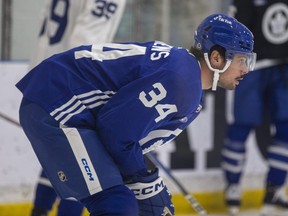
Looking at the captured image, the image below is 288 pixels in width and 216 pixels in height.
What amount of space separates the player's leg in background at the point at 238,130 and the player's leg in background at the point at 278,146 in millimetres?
95

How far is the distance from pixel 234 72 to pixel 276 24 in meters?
2.01

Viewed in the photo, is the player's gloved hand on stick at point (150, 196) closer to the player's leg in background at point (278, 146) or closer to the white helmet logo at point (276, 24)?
the player's leg in background at point (278, 146)

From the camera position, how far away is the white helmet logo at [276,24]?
4.32 meters

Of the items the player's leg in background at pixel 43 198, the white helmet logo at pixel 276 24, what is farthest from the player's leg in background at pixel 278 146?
the player's leg in background at pixel 43 198

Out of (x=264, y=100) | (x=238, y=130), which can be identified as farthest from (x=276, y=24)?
(x=238, y=130)

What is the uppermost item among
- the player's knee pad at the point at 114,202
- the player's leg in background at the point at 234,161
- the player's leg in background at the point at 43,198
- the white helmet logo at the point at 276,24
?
the player's knee pad at the point at 114,202

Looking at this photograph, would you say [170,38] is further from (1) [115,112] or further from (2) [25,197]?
(1) [115,112]

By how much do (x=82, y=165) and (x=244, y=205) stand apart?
98.1 inches

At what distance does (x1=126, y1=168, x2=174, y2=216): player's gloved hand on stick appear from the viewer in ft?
7.73

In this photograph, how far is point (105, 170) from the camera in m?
2.26

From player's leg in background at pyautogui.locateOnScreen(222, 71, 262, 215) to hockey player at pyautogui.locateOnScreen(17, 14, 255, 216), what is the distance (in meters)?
1.97

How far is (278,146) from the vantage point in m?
4.29

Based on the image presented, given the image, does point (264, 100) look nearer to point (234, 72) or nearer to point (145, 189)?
point (234, 72)

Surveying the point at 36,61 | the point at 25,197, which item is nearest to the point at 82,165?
the point at 36,61
